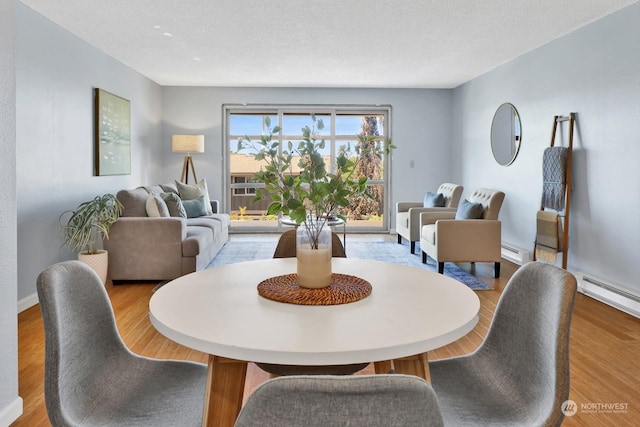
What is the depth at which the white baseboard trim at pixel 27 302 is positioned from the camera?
11.9 feet

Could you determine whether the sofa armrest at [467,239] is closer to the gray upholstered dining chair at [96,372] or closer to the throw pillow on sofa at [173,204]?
the throw pillow on sofa at [173,204]

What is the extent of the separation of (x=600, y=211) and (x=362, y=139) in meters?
3.38

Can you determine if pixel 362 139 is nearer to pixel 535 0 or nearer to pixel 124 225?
pixel 535 0

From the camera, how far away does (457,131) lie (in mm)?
7598

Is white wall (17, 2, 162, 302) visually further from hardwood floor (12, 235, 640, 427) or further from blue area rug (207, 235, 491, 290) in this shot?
blue area rug (207, 235, 491, 290)

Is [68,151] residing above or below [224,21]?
below

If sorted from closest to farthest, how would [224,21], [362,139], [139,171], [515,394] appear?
[515,394] → [362,139] → [224,21] → [139,171]

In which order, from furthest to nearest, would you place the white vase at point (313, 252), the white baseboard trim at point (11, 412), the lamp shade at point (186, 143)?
the lamp shade at point (186, 143), the white baseboard trim at point (11, 412), the white vase at point (313, 252)

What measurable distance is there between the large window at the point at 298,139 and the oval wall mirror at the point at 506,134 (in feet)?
6.90

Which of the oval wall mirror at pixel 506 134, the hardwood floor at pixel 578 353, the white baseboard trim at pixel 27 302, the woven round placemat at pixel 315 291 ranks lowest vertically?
the hardwood floor at pixel 578 353

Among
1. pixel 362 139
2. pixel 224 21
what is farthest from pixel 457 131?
Answer: pixel 362 139

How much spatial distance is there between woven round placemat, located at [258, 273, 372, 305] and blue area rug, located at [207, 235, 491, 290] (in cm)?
321

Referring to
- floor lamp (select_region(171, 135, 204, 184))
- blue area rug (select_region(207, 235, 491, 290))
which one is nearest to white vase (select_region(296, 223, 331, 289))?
blue area rug (select_region(207, 235, 491, 290))

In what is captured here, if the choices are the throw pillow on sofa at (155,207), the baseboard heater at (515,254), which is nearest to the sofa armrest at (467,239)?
the baseboard heater at (515,254)
